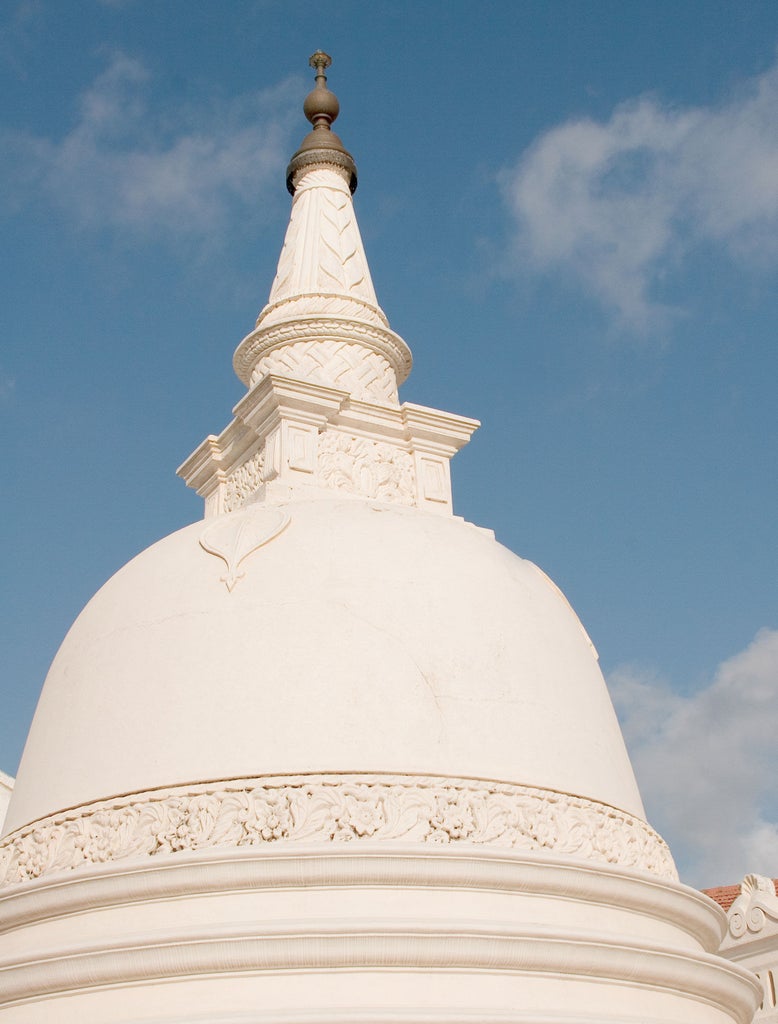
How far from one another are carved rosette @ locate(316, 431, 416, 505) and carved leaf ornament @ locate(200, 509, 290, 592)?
226 cm

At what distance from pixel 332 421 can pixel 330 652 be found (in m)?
4.81

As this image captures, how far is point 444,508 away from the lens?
13953mm

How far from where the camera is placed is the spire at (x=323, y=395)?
13258mm

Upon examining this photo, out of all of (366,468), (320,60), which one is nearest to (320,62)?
(320,60)

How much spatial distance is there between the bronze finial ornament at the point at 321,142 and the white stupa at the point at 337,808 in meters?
7.25

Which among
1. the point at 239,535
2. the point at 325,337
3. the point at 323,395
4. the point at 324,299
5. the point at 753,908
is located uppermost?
the point at 324,299

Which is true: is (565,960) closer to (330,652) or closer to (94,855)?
(330,652)

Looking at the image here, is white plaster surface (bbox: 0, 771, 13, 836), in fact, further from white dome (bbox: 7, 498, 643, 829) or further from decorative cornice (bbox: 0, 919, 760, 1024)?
decorative cornice (bbox: 0, 919, 760, 1024)

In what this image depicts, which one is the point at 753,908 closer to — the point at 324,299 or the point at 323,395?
the point at 323,395

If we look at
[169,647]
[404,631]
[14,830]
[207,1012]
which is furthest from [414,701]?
[14,830]

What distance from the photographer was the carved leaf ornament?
10.3 m

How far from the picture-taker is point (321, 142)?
16.9 m

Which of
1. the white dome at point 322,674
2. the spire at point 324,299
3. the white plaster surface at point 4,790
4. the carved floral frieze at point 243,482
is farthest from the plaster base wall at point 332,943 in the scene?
the white plaster surface at point 4,790

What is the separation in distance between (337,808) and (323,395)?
610 cm
